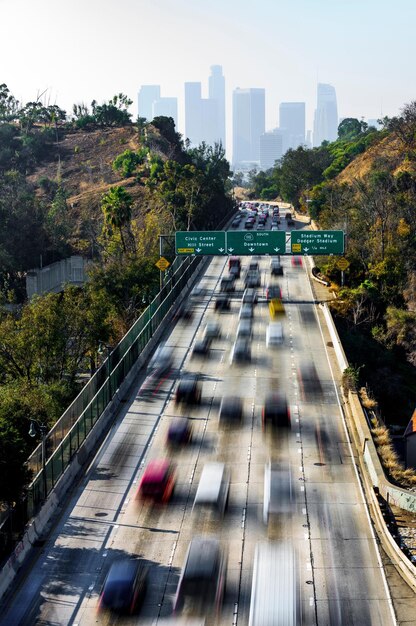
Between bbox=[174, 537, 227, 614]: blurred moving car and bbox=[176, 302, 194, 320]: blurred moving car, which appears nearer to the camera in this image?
bbox=[174, 537, 227, 614]: blurred moving car

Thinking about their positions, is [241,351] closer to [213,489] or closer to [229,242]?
[229,242]

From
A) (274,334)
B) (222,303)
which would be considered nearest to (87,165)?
(222,303)

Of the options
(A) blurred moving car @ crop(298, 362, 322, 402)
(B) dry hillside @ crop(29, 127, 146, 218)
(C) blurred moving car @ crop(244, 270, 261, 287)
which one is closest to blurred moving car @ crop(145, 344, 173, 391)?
(A) blurred moving car @ crop(298, 362, 322, 402)

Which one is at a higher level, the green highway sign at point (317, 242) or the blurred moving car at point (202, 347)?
the green highway sign at point (317, 242)

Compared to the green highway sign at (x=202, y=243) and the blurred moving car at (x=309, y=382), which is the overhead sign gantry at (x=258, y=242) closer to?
the green highway sign at (x=202, y=243)

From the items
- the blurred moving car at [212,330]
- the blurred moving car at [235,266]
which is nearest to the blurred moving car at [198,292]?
the blurred moving car at [235,266]

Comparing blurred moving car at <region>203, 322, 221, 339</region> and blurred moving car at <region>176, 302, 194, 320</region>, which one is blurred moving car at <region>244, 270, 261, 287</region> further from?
blurred moving car at <region>203, 322, 221, 339</region>

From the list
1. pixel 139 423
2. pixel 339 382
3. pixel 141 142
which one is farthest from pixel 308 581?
pixel 141 142
